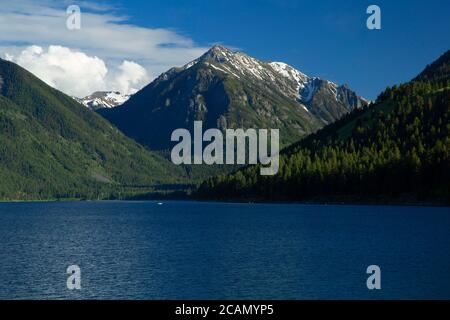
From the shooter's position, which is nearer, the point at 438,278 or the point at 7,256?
the point at 438,278

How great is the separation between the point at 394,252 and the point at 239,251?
26958 millimetres

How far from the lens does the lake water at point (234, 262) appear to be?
73.2 m

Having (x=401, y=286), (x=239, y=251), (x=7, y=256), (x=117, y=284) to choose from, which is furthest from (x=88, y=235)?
(x=401, y=286)

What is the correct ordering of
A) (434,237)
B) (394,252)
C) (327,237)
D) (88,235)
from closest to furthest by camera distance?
(394,252) → (434,237) → (327,237) → (88,235)

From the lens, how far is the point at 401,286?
74.4 metres

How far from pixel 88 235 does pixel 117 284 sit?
237 feet

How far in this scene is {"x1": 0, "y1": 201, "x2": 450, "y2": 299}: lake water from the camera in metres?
73.2

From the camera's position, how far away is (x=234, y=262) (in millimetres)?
95938
